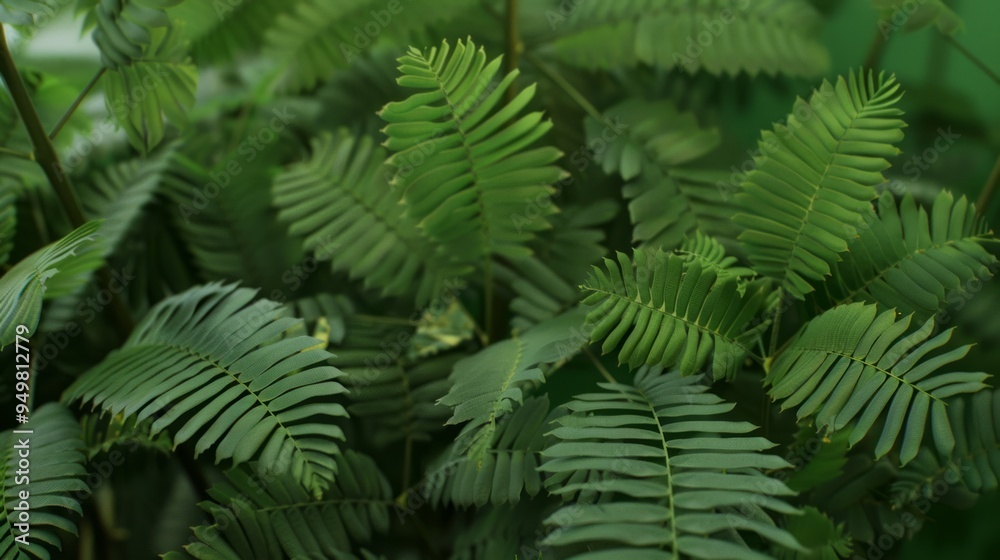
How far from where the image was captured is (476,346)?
1.22 metres

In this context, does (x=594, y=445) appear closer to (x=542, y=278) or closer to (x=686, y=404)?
(x=686, y=404)

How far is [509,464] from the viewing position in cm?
90

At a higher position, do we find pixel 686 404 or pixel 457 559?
pixel 686 404

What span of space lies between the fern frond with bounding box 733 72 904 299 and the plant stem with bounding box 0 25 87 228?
870 mm

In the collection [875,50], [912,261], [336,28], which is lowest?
[912,261]

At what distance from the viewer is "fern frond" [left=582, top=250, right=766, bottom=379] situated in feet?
2.58

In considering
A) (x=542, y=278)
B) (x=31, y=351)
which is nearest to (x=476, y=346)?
(x=542, y=278)

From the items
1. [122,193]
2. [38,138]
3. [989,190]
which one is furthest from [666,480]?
[122,193]

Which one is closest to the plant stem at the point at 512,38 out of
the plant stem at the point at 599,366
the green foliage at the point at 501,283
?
the green foliage at the point at 501,283

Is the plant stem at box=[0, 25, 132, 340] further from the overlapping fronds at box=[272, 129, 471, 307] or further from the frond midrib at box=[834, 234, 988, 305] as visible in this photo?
the frond midrib at box=[834, 234, 988, 305]

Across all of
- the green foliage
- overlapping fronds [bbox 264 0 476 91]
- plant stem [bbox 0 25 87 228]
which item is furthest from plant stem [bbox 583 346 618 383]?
plant stem [bbox 0 25 87 228]

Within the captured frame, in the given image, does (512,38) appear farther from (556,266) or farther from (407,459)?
(407,459)

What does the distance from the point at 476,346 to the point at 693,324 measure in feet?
1.57

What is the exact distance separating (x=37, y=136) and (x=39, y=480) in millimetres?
440
